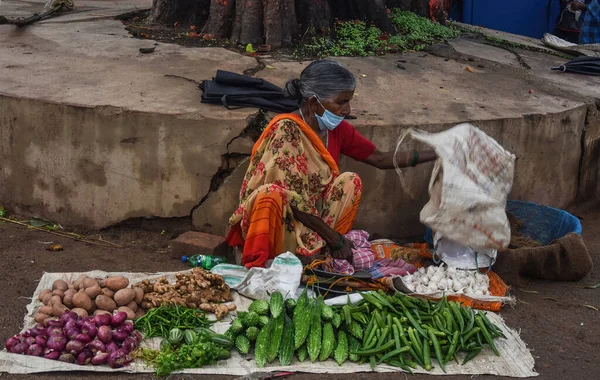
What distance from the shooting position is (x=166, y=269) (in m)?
4.82

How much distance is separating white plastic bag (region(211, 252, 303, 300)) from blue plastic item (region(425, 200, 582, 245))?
3.72ft

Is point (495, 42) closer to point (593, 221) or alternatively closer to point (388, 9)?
point (388, 9)

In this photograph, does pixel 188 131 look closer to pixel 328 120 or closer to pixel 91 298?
pixel 328 120

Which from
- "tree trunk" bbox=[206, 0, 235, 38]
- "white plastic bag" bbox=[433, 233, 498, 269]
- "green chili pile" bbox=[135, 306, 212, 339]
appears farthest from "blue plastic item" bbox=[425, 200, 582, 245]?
"tree trunk" bbox=[206, 0, 235, 38]

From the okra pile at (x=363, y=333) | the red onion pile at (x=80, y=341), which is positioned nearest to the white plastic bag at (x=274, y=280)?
the okra pile at (x=363, y=333)

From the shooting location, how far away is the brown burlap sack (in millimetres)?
4812

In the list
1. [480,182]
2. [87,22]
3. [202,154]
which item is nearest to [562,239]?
[480,182]

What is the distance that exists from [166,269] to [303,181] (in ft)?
3.29

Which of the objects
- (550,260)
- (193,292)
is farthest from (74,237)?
(550,260)

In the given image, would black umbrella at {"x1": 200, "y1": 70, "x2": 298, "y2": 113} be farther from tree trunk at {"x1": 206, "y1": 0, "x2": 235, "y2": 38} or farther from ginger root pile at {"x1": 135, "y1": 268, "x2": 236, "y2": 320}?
tree trunk at {"x1": 206, "y1": 0, "x2": 235, "y2": 38}

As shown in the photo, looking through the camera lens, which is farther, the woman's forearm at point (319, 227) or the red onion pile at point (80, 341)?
the woman's forearm at point (319, 227)

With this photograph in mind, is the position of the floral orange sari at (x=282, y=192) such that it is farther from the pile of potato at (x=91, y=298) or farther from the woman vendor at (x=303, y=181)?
the pile of potato at (x=91, y=298)

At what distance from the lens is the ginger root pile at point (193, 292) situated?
418 centimetres

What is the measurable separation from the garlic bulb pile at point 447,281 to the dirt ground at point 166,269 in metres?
0.21
